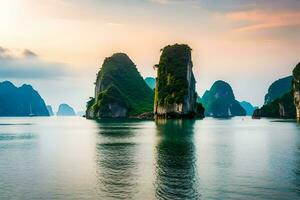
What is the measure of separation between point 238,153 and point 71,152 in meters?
25.3

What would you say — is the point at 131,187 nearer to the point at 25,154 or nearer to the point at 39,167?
the point at 39,167

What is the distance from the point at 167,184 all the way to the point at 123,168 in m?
10.2

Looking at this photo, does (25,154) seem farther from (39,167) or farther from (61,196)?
(61,196)

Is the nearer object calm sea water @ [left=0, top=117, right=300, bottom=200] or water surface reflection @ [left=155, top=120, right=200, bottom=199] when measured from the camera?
water surface reflection @ [left=155, top=120, right=200, bottom=199]

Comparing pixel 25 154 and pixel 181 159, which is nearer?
pixel 181 159

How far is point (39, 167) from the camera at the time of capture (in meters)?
46.0

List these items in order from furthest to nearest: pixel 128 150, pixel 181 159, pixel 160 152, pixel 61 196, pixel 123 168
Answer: pixel 128 150
pixel 160 152
pixel 181 159
pixel 123 168
pixel 61 196

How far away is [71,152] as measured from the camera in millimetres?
62750

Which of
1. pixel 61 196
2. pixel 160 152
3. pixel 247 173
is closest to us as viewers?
pixel 61 196

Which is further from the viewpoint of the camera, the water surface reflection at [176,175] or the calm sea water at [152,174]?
the calm sea water at [152,174]

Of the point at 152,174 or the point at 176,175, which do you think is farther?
the point at 152,174

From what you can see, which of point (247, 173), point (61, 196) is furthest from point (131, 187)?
point (247, 173)

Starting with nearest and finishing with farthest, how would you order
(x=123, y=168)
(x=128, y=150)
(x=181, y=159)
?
(x=123, y=168), (x=181, y=159), (x=128, y=150)

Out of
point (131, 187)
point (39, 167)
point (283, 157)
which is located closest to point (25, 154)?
point (39, 167)
